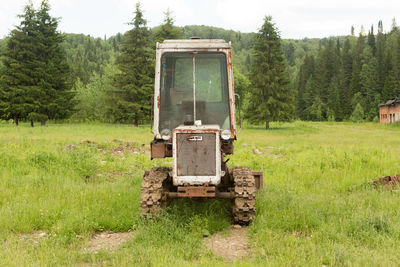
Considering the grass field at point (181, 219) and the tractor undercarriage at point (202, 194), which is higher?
the tractor undercarriage at point (202, 194)

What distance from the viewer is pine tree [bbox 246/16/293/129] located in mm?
35500

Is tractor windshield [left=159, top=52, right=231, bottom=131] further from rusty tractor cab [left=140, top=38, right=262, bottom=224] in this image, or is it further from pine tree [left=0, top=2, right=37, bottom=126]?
pine tree [left=0, top=2, right=37, bottom=126]

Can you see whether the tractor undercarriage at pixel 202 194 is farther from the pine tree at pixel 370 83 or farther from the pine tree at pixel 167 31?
the pine tree at pixel 370 83

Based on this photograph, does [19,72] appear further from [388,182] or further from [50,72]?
[388,182]

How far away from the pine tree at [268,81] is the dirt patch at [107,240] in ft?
99.8

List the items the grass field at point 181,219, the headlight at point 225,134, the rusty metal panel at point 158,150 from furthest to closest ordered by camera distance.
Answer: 1. the rusty metal panel at point 158,150
2. the headlight at point 225,134
3. the grass field at point 181,219

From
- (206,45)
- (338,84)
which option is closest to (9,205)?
(206,45)

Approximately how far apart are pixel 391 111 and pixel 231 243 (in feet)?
208

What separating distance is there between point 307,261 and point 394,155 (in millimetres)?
9938

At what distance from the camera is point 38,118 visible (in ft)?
110

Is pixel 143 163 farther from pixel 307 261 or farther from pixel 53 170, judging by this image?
pixel 307 261

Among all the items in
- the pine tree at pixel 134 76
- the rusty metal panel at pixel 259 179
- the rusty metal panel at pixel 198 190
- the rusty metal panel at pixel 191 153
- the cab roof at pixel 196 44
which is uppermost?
the pine tree at pixel 134 76

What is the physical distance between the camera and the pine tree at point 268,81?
1398 inches

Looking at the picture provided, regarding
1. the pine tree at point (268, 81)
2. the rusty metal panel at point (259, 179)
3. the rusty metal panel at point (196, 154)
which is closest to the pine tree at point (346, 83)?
the pine tree at point (268, 81)
